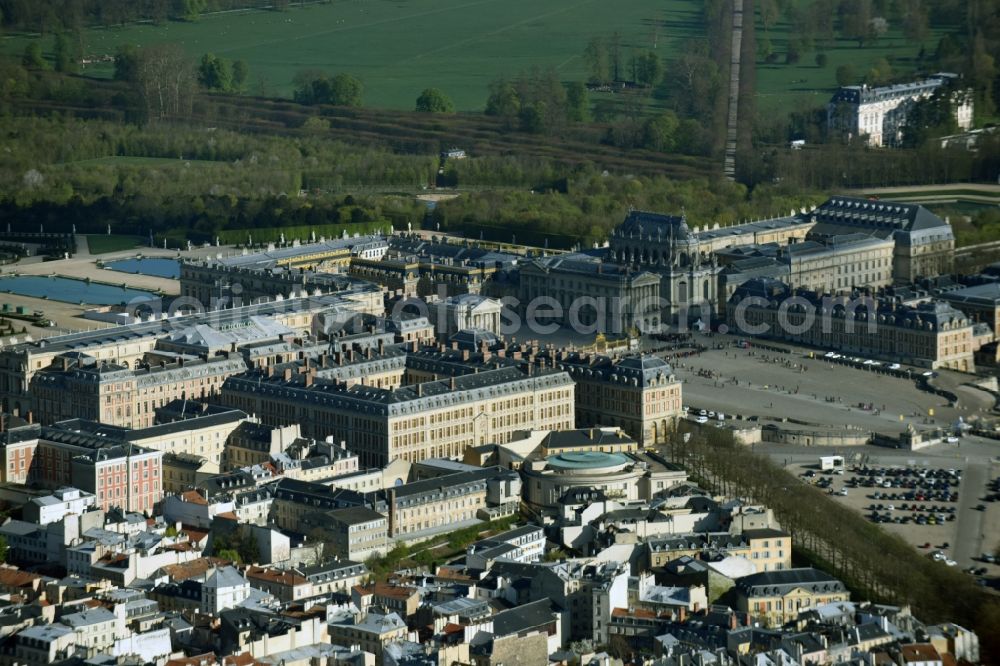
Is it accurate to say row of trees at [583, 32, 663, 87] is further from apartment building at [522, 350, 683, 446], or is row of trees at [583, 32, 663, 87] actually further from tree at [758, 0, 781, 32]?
apartment building at [522, 350, 683, 446]

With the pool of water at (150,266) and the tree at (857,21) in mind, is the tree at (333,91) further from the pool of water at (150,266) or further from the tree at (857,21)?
the pool of water at (150,266)

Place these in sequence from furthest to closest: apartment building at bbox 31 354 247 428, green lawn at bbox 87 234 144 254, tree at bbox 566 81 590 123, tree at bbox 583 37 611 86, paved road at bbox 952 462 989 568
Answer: tree at bbox 583 37 611 86 → tree at bbox 566 81 590 123 → green lawn at bbox 87 234 144 254 → apartment building at bbox 31 354 247 428 → paved road at bbox 952 462 989 568

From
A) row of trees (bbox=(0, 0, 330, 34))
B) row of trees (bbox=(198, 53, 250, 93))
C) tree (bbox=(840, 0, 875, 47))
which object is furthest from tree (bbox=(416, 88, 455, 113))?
row of trees (bbox=(0, 0, 330, 34))

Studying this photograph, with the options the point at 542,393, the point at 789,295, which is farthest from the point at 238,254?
the point at 542,393

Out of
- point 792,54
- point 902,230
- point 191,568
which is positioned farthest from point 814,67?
point 191,568

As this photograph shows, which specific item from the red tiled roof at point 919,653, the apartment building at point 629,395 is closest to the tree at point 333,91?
the apartment building at point 629,395

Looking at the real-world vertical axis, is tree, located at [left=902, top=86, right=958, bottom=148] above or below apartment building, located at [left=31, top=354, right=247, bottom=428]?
above
